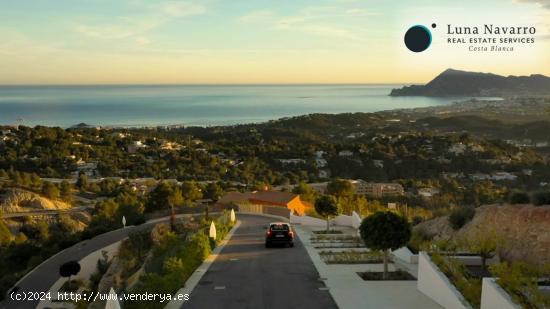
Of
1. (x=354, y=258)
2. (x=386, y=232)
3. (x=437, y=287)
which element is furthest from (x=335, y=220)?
(x=437, y=287)

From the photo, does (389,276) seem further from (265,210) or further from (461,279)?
(265,210)

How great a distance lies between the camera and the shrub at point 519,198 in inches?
535

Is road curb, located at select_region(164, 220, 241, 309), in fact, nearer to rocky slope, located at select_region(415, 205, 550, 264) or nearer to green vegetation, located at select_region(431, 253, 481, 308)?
green vegetation, located at select_region(431, 253, 481, 308)

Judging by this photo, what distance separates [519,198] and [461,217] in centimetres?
257

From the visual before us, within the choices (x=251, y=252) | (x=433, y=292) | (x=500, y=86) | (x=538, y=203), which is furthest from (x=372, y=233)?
(x=500, y=86)

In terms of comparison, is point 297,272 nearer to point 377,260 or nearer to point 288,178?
point 377,260

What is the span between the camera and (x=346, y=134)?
405ft

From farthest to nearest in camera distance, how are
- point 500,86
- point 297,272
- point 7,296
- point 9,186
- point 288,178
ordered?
point 500,86, point 288,178, point 9,186, point 7,296, point 297,272

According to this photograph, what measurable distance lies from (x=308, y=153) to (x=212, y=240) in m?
73.6

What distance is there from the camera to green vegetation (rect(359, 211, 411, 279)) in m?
12.0

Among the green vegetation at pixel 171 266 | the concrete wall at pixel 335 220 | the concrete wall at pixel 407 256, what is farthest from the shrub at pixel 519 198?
the concrete wall at pixel 335 220

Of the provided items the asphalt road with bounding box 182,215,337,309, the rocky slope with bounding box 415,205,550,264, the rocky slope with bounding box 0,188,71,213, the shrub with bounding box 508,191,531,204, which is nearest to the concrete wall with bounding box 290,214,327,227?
the asphalt road with bounding box 182,215,337,309

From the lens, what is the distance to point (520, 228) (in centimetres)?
1249

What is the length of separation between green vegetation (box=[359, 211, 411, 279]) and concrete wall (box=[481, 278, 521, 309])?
12.9 feet
